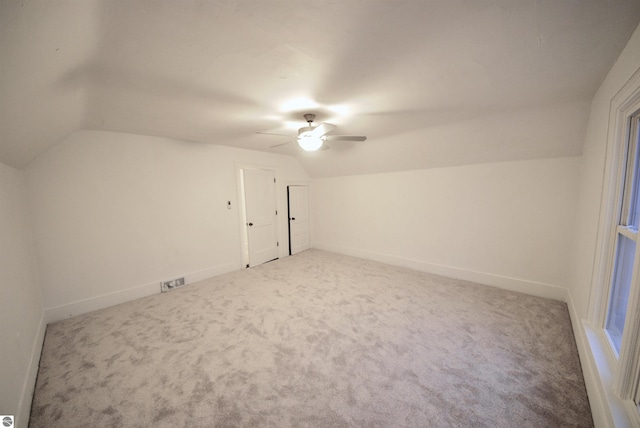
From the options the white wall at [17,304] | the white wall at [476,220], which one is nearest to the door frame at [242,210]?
the white wall at [476,220]

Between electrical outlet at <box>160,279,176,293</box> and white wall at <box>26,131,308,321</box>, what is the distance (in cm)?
8

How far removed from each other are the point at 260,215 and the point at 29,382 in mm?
3345

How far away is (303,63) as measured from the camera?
144cm

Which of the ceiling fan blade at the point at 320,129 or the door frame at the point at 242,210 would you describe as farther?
the door frame at the point at 242,210

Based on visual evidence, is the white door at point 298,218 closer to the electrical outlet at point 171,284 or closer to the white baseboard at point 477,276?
the white baseboard at point 477,276

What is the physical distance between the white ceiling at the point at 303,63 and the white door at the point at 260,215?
1.86 m

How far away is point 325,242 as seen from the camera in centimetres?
561

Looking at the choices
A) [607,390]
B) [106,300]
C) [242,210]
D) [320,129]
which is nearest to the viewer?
[607,390]

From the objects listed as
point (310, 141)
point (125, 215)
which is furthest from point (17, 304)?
point (310, 141)

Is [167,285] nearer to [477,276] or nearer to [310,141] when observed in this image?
Result: [310,141]

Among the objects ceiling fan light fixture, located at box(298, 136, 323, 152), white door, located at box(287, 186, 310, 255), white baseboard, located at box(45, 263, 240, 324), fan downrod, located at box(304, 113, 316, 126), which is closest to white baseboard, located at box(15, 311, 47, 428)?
white baseboard, located at box(45, 263, 240, 324)

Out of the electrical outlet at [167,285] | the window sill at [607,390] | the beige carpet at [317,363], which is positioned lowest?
the beige carpet at [317,363]

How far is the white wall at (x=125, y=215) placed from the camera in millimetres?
2598

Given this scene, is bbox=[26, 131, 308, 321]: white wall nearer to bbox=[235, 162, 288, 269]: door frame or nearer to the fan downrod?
bbox=[235, 162, 288, 269]: door frame
